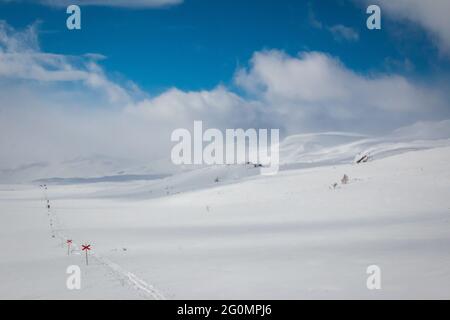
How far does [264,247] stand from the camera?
21.2 m

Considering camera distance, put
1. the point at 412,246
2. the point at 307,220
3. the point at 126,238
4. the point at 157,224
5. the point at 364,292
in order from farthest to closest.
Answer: the point at 157,224 < the point at 307,220 < the point at 126,238 < the point at 412,246 < the point at 364,292

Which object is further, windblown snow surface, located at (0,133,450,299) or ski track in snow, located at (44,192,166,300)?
windblown snow surface, located at (0,133,450,299)

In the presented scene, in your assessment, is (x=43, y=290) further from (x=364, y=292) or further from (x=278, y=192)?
(x=278, y=192)

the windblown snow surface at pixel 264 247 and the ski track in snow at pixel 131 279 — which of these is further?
the windblown snow surface at pixel 264 247

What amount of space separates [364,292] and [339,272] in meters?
2.50

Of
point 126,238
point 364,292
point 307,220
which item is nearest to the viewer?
point 364,292

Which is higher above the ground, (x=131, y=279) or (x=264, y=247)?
(x=264, y=247)

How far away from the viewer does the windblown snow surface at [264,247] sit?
13.9 metres

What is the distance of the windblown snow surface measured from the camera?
13938mm

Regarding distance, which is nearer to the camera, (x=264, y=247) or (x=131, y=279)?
(x=131, y=279)

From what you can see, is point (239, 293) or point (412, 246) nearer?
point (239, 293)
